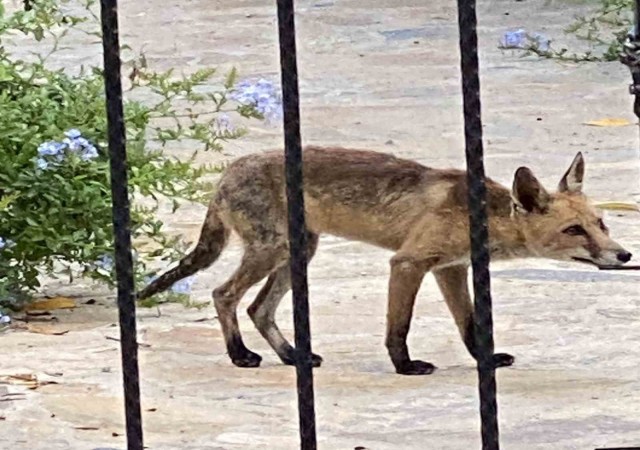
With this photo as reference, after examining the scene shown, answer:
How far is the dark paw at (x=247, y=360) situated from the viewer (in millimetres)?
5051

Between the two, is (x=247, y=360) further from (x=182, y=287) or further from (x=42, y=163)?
(x=42, y=163)

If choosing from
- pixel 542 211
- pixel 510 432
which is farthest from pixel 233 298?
pixel 510 432

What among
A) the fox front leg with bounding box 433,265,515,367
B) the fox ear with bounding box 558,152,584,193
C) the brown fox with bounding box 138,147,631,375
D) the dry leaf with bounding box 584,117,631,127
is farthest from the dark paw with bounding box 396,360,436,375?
the dry leaf with bounding box 584,117,631,127

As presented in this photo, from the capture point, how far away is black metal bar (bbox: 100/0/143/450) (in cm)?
241

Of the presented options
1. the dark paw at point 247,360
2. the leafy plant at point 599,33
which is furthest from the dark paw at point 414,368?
the leafy plant at point 599,33

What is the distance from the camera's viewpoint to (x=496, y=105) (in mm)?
9523

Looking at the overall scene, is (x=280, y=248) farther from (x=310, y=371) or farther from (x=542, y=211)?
(x=310, y=371)

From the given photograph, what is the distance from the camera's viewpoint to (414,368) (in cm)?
489

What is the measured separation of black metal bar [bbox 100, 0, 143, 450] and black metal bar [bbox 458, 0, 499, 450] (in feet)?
1.61

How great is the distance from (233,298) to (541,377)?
1.01 metres

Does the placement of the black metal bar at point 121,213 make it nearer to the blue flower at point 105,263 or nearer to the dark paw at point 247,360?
the dark paw at point 247,360

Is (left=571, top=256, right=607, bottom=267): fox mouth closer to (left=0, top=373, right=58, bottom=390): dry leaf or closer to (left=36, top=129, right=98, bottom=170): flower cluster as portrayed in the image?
(left=36, top=129, right=98, bottom=170): flower cluster

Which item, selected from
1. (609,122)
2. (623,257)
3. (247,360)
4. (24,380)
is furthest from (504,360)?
(609,122)

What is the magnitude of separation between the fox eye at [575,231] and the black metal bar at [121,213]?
281 cm
